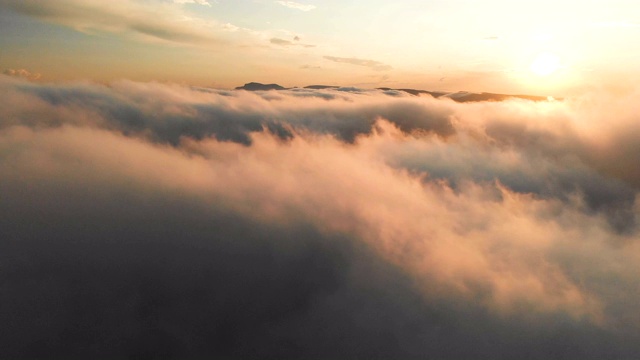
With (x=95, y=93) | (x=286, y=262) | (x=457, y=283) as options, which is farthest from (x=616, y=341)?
(x=95, y=93)

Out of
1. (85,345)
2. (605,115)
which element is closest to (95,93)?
(85,345)

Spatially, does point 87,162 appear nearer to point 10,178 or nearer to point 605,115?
point 10,178

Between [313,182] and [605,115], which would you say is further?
[605,115]

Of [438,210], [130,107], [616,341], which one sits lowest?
[616,341]

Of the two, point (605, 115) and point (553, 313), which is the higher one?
point (605, 115)

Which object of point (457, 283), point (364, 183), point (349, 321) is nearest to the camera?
point (349, 321)

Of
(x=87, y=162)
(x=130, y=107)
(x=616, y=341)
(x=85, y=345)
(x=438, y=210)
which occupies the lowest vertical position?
(x=85, y=345)

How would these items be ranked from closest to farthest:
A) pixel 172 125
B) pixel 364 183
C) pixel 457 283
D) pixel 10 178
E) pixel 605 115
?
pixel 457 283 < pixel 10 178 < pixel 364 183 < pixel 605 115 < pixel 172 125

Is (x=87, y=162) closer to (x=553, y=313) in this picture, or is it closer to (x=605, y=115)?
(x=553, y=313)

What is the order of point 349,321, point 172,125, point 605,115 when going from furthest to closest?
point 172,125 → point 605,115 → point 349,321
